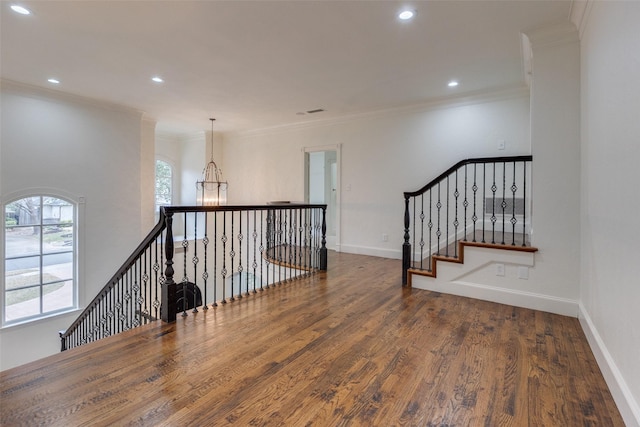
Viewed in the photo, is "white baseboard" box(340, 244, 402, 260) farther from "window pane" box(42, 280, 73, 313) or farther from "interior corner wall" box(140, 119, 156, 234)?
"window pane" box(42, 280, 73, 313)

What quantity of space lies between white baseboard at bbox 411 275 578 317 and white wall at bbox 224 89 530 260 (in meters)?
1.83

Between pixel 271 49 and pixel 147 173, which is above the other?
pixel 271 49

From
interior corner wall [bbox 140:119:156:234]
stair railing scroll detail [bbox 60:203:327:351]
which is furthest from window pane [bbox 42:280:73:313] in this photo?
interior corner wall [bbox 140:119:156:234]

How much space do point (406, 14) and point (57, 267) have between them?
6.58 metres

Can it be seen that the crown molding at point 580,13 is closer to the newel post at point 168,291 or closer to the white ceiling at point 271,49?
the white ceiling at point 271,49

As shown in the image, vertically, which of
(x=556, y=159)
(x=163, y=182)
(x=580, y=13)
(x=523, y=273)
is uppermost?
(x=580, y=13)

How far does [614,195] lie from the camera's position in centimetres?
189

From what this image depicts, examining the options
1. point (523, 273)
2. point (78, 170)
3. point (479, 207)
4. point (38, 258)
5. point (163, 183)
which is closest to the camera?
point (523, 273)

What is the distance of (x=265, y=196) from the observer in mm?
7637

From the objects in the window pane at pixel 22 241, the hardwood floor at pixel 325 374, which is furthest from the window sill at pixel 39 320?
the hardwood floor at pixel 325 374

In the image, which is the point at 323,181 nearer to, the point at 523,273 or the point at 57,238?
the point at 523,273

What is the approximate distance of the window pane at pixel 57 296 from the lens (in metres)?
5.28

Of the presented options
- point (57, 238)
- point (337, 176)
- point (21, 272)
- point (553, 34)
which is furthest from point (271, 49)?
point (21, 272)

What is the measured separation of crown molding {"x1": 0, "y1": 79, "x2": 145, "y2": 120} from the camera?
470cm
